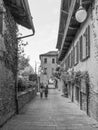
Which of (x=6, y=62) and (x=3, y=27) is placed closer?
(x=3, y=27)

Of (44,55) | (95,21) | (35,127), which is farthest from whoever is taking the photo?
(44,55)

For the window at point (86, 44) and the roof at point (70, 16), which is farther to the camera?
the roof at point (70, 16)

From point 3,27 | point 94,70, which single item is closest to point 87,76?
point 94,70

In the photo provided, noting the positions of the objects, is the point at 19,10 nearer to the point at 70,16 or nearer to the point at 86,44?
the point at 86,44

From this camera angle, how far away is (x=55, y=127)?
895cm

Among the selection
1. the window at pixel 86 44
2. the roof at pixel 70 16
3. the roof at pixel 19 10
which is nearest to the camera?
the roof at pixel 19 10

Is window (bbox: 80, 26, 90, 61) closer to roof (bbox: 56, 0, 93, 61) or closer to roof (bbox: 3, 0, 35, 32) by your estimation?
roof (bbox: 56, 0, 93, 61)

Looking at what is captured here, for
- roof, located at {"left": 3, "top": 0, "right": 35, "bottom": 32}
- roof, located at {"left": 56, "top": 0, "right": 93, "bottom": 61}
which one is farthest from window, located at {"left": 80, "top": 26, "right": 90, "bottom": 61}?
roof, located at {"left": 3, "top": 0, "right": 35, "bottom": 32}

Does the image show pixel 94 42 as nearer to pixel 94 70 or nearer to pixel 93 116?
pixel 94 70

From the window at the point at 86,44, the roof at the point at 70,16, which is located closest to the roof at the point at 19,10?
the roof at the point at 70,16

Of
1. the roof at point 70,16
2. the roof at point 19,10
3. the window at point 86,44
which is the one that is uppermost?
the roof at point 70,16

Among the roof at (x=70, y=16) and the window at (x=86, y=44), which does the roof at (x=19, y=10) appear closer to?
the roof at (x=70, y=16)

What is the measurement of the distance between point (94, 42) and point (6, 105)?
14.4 ft

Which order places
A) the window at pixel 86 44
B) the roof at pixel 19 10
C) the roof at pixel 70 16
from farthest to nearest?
the roof at pixel 70 16, the window at pixel 86 44, the roof at pixel 19 10
